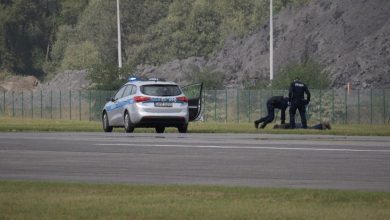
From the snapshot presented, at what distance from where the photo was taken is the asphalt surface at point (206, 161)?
18250mm

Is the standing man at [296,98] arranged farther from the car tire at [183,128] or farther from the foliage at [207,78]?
the foliage at [207,78]

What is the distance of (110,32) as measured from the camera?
119250 millimetres

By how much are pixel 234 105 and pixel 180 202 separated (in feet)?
176

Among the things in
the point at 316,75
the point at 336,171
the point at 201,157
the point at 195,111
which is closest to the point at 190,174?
the point at 336,171

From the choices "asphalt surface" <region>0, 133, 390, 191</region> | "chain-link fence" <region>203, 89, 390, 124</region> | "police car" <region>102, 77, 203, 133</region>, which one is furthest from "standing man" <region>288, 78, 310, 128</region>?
"chain-link fence" <region>203, 89, 390, 124</region>

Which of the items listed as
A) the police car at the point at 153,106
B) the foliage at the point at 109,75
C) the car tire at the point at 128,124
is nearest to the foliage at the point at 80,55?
the foliage at the point at 109,75

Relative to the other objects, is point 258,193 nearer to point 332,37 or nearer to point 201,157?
point 201,157

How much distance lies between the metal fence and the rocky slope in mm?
9837

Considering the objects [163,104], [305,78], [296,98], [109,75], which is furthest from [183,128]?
[109,75]

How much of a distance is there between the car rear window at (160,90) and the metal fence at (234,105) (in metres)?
26.0

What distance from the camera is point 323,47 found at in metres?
83.8

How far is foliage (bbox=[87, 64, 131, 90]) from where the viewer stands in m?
70.4

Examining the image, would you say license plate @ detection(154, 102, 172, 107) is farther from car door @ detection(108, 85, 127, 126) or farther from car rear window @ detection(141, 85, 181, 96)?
car door @ detection(108, 85, 127, 126)

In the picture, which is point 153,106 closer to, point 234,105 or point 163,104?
point 163,104
